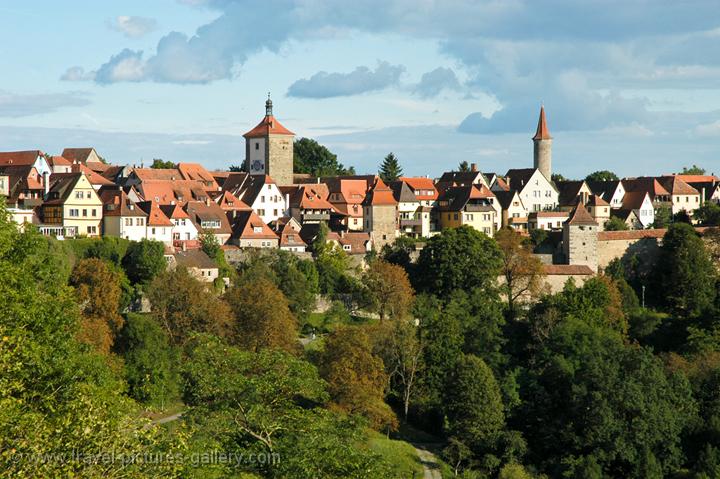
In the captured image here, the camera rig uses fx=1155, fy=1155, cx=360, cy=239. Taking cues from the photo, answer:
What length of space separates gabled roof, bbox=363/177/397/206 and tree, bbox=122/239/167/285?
1735 centimetres

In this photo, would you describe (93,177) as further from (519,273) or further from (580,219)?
(580,219)

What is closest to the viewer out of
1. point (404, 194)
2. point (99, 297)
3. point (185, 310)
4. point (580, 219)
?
point (99, 297)

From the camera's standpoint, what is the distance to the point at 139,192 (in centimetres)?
6116

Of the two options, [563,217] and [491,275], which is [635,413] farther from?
[563,217]

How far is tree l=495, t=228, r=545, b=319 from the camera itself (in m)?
56.0

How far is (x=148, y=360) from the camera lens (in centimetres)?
4019

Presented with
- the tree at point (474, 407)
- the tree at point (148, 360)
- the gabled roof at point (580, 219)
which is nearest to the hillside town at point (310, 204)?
the gabled roof at point (580, 219)

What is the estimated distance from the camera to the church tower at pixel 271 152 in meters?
73.4

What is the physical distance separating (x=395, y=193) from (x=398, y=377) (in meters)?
24.3

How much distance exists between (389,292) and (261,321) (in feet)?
33.1

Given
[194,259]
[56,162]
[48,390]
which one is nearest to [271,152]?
[56,162]

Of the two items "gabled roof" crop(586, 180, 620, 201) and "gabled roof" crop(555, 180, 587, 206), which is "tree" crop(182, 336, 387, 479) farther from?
"gabled roof" crop(586, 180, 620, 201)

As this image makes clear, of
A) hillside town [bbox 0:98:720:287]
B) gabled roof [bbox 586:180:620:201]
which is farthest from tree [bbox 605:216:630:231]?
gabled roof [bbox 586:180:620:201]

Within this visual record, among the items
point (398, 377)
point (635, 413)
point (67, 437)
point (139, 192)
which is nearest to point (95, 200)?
point (139, 192)
